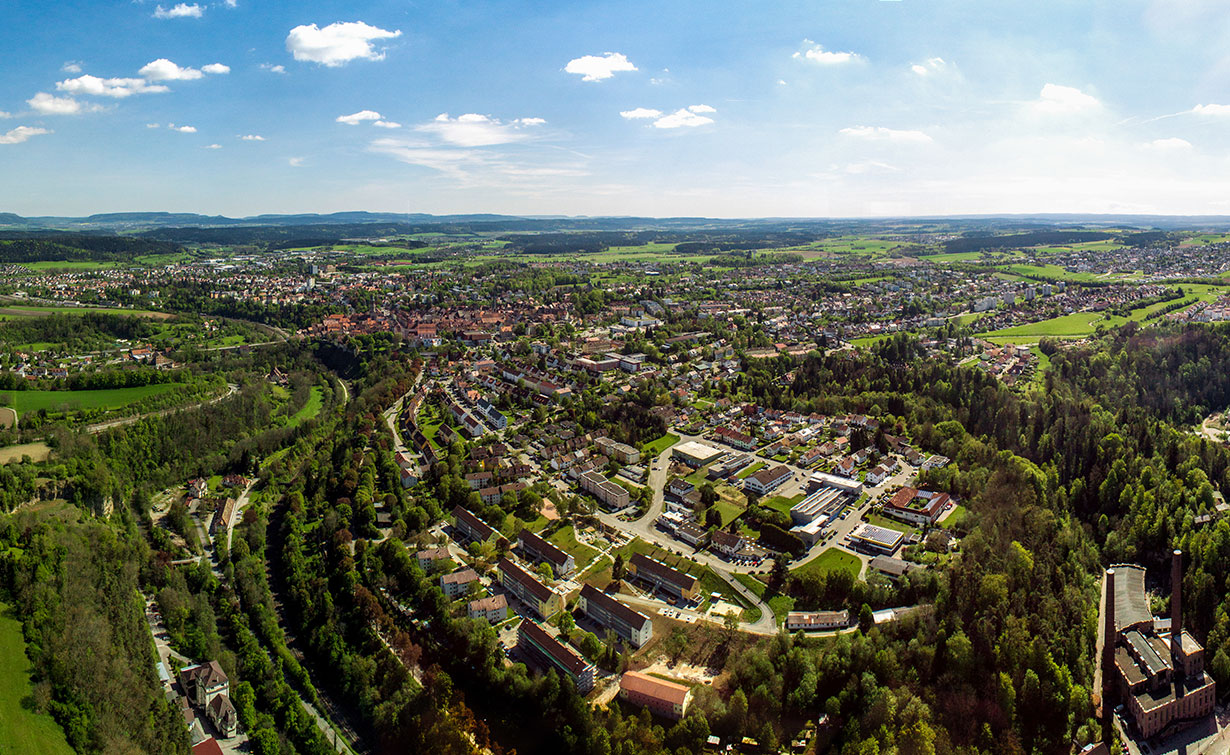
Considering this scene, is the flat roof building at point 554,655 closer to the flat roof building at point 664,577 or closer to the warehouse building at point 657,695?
the warehouse building at point 657,695

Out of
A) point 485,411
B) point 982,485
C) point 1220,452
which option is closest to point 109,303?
point 485,411

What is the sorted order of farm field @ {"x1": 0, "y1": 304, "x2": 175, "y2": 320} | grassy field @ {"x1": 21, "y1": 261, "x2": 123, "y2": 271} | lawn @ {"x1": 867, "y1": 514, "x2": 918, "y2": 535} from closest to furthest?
lawn @ {"x1": 867, "y1": 514, "x2": 918, "y2": 535} → farm field @ {"x1": 0, "y1": 304, "x2": 175, "y2": 320} → grassy field @ {"x1": 21, "y1": 261, "x2": 123, "y2": 271}

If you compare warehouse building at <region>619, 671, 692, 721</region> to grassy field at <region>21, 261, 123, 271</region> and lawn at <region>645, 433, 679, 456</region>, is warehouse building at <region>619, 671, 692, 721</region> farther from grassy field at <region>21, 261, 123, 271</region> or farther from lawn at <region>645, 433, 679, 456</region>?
grassy field at <region>21, 261, 123, 271</region>

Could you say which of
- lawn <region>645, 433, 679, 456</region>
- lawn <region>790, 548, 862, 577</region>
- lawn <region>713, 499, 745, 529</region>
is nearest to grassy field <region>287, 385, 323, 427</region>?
lawn <region>645, 433, 679, 456</region>

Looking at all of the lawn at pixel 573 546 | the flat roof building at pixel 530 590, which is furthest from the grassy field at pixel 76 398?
the flat roof building at pixel 530 590

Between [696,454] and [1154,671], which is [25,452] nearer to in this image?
[696,454]

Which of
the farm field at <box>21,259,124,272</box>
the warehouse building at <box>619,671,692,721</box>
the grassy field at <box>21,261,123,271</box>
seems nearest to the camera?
the warehouse building at <box>619,671,692,721</box>
